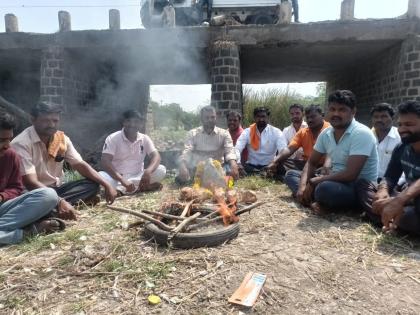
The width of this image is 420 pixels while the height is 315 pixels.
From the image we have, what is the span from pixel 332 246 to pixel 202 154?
10.8 ft

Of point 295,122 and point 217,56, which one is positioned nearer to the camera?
point 295,122

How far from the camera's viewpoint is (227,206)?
3.40 m

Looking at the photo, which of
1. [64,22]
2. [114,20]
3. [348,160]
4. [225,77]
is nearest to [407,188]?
[348,160]

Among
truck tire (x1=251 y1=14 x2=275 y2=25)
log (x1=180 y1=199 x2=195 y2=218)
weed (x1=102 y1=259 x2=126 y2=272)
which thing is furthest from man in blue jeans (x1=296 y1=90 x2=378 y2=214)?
truck tire (x1=251 y1=14 x2=275 y2=25)

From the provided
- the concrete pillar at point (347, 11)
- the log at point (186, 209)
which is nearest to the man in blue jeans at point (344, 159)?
the log at point (186, 209)

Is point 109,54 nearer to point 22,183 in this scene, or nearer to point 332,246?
point 22,183

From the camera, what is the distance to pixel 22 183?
354 centimetres

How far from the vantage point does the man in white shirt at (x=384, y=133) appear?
4555mm

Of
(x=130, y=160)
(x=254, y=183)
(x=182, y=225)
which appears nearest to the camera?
(x=182, y=225)

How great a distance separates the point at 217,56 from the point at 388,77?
390 centimetres

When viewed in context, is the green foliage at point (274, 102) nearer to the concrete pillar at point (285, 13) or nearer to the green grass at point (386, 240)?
the concrete pillar at point (285, 13)

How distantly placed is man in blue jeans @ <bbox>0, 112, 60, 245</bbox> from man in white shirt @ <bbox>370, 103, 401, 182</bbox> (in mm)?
4151

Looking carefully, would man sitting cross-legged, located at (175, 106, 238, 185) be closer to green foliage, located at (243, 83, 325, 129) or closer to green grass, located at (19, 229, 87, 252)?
green grass, located at (19, 229, 87, 252)

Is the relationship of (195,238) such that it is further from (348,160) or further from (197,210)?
(348,160)
